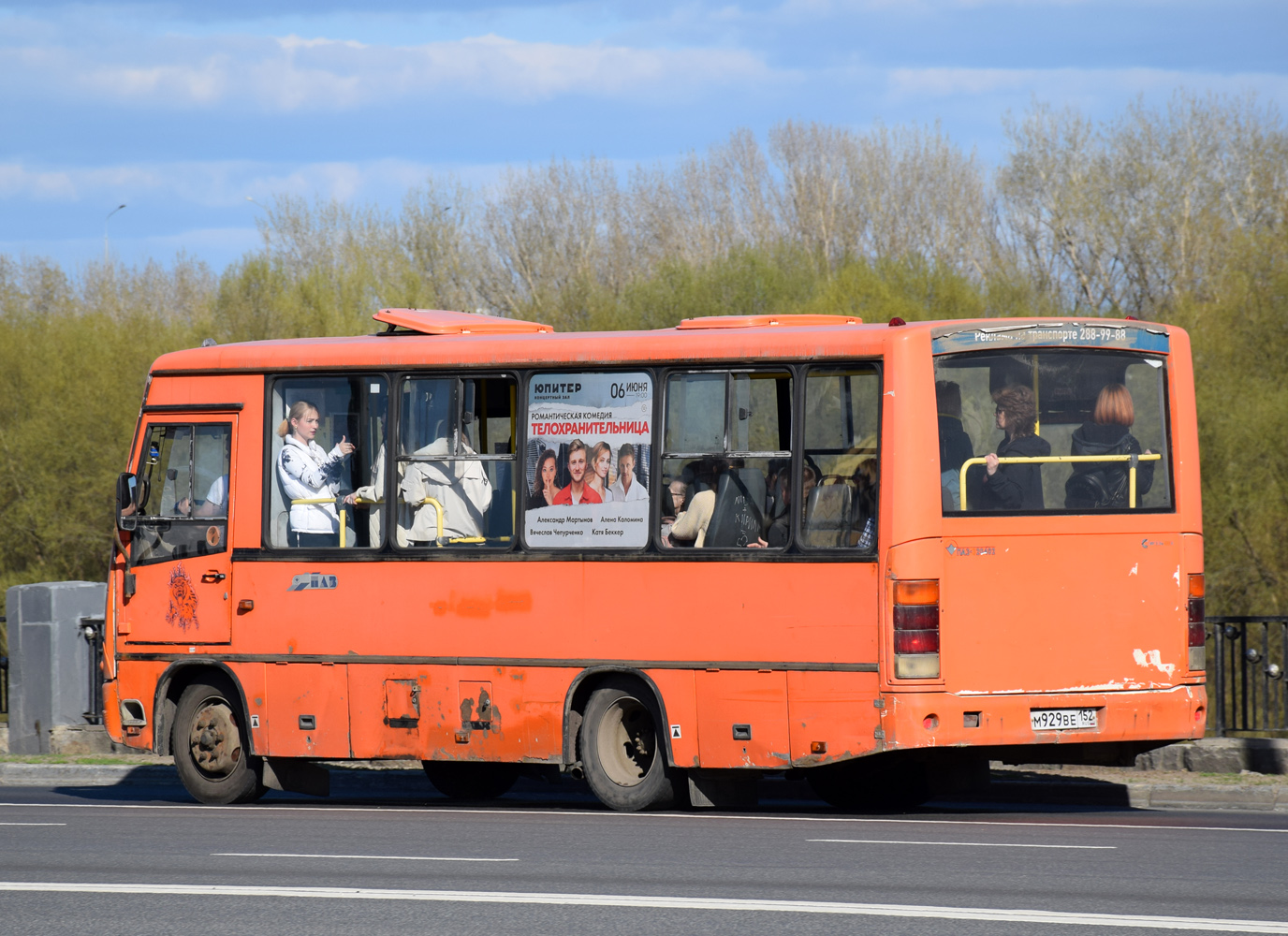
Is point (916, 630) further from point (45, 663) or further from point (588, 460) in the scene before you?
point (45, 663)

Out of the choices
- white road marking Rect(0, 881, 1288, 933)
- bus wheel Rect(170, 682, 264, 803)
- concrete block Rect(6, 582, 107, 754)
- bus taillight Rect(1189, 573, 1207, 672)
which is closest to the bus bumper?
bus taillight Rect(1189, 573, 1207, 672)

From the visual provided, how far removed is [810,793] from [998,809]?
6.25ft

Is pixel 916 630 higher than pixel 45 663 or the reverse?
higher

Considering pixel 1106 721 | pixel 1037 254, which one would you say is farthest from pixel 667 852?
pixel 1037 254

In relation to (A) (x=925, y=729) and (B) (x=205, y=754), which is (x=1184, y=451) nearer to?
(A) (x=925, y=729)

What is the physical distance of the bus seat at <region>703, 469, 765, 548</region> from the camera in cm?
1084

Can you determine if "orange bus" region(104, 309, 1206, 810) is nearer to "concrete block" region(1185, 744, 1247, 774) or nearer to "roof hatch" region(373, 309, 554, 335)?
"roof hatch" region(373, 309, 554, 335)

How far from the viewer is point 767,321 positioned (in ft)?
37.4

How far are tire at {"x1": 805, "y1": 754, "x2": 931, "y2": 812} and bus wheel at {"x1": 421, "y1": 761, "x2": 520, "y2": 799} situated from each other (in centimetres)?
269

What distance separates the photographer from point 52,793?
14.5 meters

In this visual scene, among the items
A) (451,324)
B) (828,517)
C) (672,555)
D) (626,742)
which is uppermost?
(451,324)

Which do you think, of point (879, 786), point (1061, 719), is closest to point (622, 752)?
point (879, 786)

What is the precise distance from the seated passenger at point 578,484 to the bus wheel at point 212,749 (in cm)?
303

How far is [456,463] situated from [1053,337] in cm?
401
